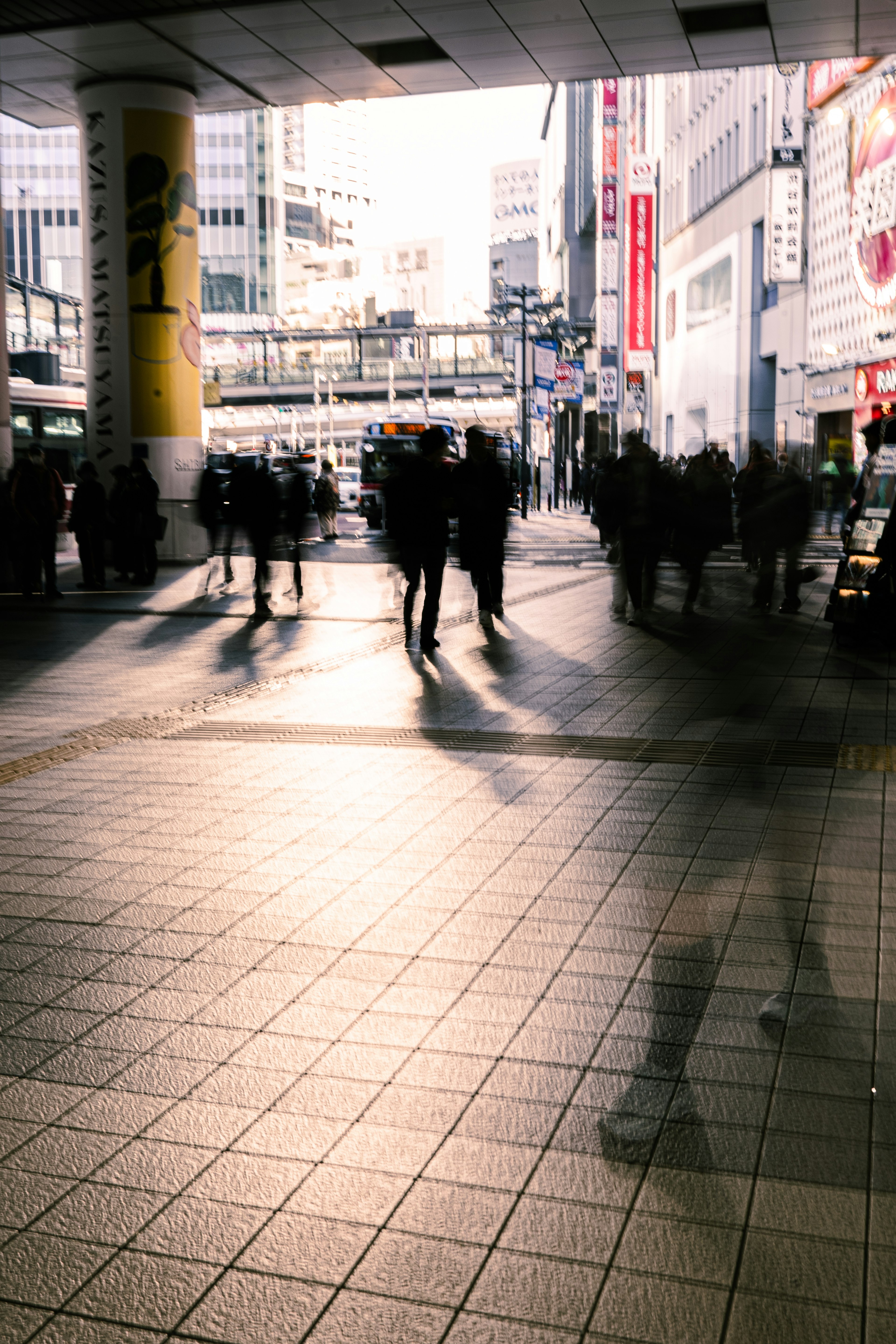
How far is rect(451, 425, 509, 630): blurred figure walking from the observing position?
13445mm

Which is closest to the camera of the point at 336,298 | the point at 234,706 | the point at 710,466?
the point at 234,706

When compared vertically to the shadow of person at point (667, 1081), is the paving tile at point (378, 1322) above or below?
below

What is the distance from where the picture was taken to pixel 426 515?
1173 centimetres

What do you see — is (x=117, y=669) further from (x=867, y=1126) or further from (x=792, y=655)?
(x=867, y=1126)

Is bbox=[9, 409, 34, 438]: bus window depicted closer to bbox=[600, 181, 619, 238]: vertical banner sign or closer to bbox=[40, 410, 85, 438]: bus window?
bbox=[40, 410, 85, 438]: bus window

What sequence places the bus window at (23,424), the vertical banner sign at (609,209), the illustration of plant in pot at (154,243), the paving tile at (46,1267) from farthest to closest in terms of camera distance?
the vertical banner sign at (609,209) < the bus window at (23,424) < the illustration of plant in pot at (154,243) < the paving tile at (46,1267)

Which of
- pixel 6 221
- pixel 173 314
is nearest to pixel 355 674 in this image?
pixel 173 314

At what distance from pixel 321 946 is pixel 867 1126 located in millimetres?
1931

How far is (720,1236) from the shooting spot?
2748 millimetres

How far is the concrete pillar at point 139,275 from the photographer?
20469 mm

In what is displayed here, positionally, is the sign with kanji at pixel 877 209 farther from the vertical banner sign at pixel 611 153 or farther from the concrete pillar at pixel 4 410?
the vertical banner sign at pixel 611 153

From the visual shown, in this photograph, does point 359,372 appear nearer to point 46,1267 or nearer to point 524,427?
point 524,427

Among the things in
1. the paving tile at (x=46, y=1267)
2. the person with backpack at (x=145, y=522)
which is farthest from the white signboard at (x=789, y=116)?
the paving tile at (x=46, y=1267)

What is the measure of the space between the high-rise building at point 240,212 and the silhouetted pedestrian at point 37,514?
409 ft
